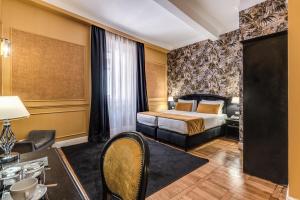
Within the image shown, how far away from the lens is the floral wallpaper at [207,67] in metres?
4.41

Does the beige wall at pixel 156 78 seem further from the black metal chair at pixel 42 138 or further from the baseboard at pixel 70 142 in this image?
the black metal chair at pixel 42 138

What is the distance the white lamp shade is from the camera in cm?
111

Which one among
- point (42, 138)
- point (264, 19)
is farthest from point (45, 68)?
point (264, 19)

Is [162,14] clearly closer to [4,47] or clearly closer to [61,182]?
[4,47]

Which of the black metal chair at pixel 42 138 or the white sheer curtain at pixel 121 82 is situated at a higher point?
the white sheer curtain at pixel 121 82

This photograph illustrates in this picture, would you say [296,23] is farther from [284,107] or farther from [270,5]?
[270,5]

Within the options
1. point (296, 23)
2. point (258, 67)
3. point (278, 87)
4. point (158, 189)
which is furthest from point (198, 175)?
point (296, 23)

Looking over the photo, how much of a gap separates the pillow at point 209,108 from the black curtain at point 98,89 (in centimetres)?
273

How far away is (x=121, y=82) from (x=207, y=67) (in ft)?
9.08

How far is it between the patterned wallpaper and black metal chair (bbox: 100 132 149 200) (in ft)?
9.96

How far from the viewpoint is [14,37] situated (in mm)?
2914

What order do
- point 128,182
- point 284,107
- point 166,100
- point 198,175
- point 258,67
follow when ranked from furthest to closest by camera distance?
1. point 166,100
2. point 198,175
3. point 258,67
4. point 284,107
5. point 128,182

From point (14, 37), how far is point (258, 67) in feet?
13.5

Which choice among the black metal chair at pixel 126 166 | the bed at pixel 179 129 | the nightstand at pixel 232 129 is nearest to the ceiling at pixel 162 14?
the bed at pixel 179 129
